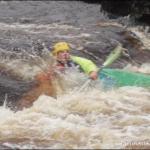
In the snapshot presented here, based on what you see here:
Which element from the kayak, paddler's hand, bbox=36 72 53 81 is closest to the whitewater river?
the kayak

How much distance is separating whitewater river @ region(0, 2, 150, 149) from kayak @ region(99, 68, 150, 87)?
0.39ft

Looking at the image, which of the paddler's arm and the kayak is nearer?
the paddler's arm

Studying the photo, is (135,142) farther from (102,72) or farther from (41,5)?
(41,5)

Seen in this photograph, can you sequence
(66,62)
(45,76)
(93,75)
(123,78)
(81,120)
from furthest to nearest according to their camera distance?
(123,78), (66,62), (45,76), (93,75), (81,120)

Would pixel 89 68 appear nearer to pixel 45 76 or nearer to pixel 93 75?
pixel 93 75

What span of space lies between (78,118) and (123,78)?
1.90 meters

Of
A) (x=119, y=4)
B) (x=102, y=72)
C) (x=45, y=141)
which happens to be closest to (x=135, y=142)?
(x=45, y=141)

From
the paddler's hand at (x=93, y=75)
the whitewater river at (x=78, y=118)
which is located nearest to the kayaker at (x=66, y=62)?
the paddler's hand at (x=93, y=75)

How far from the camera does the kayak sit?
321 inches

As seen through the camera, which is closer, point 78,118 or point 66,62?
point 78,118

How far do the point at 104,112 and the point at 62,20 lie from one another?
24.1 ft

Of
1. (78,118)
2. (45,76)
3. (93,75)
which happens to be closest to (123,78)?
(93,75)

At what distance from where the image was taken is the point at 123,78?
8.41 m

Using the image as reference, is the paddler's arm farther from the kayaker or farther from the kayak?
the kayak
